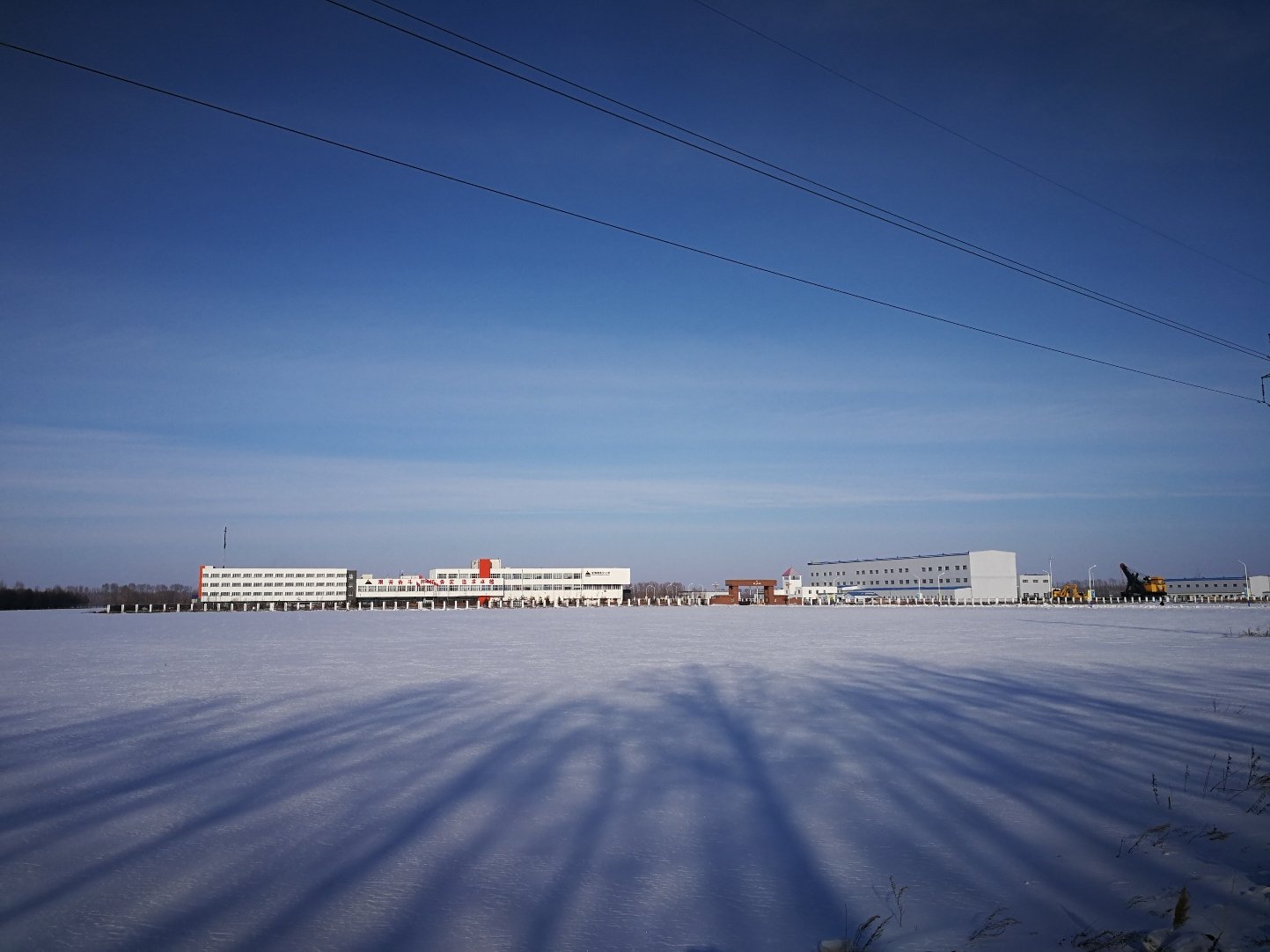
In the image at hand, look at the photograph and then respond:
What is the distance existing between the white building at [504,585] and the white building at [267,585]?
17.7ft

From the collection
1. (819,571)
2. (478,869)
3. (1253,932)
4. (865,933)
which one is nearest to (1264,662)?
(1253,932)

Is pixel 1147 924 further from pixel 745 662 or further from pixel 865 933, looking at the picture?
pixel 745 662

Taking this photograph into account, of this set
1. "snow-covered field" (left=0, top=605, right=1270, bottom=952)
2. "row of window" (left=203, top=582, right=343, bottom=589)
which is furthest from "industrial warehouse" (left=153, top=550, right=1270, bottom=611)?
"snow-covered field" (left=0, top=605, right=1270, bottom=952)

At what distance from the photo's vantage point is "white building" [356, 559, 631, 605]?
335 ft

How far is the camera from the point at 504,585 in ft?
365

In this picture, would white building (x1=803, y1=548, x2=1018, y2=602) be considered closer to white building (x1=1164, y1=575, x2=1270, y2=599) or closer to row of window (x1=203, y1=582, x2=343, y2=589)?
white building (x1=1164, y1=575, x2=1270, y2=599)

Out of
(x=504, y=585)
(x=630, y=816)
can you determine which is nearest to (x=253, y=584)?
(x=504, y=585)

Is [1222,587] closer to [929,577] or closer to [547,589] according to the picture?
[929,577]

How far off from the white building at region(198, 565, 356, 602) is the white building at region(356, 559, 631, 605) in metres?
5.40

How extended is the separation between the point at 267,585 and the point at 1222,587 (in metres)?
146

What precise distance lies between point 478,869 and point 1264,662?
17311 mm

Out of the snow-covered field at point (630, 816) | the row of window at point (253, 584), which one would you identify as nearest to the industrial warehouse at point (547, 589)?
the row of window at point (253, 584)

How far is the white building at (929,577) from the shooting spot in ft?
342

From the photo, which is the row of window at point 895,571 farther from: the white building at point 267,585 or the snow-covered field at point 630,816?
the snow-covered field at point 630,816
